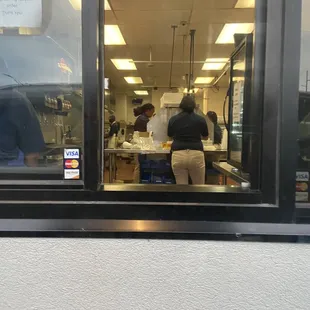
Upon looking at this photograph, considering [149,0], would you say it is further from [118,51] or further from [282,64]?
[282,64]

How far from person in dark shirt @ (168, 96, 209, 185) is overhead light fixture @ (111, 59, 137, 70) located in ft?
9.34

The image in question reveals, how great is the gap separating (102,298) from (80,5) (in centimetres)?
117

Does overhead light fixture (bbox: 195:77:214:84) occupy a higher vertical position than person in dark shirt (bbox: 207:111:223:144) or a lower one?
higher

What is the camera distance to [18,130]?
140 cm

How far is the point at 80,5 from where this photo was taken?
1196mm

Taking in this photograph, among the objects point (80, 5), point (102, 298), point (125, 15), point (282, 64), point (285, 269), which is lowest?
point (102, 298)

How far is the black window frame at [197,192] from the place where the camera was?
116 cm

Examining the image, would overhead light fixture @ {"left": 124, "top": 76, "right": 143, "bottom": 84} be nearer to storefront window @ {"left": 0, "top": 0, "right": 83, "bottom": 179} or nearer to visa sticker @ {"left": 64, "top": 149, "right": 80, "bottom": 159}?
storefront window @ {"left": 0, "top": 0, "right": 83, "bottom": 179}

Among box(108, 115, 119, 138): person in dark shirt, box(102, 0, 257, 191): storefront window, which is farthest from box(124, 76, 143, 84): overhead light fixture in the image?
box(108, 115, 119, 138): person in dark shirt

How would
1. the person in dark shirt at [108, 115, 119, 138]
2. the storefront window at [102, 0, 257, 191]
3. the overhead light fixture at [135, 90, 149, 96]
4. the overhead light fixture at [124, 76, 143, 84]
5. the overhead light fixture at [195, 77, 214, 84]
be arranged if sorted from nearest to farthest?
1. the storefront window at [102, 0, 257, 191]
2. the person in dark shirt at [108, 115, 119, 138]
3. the overhead light fixture at [195, 77, 214, 84]
4. the overhead light fixture at [124, 76, 143, 84]
5. the overhead light fixture at [135, 90, 149, 96]

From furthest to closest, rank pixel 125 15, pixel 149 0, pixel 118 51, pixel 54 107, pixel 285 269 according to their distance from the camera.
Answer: pixel 118 51 < pixel 125 15 < pixel 149 0 < pixel 54 107 < pixel 285 269

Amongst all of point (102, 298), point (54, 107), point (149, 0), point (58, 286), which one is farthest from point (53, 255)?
point (149, 0)

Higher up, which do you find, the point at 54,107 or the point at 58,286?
the point at 54,107

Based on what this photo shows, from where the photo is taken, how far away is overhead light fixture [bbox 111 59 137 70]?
6.19 meters
